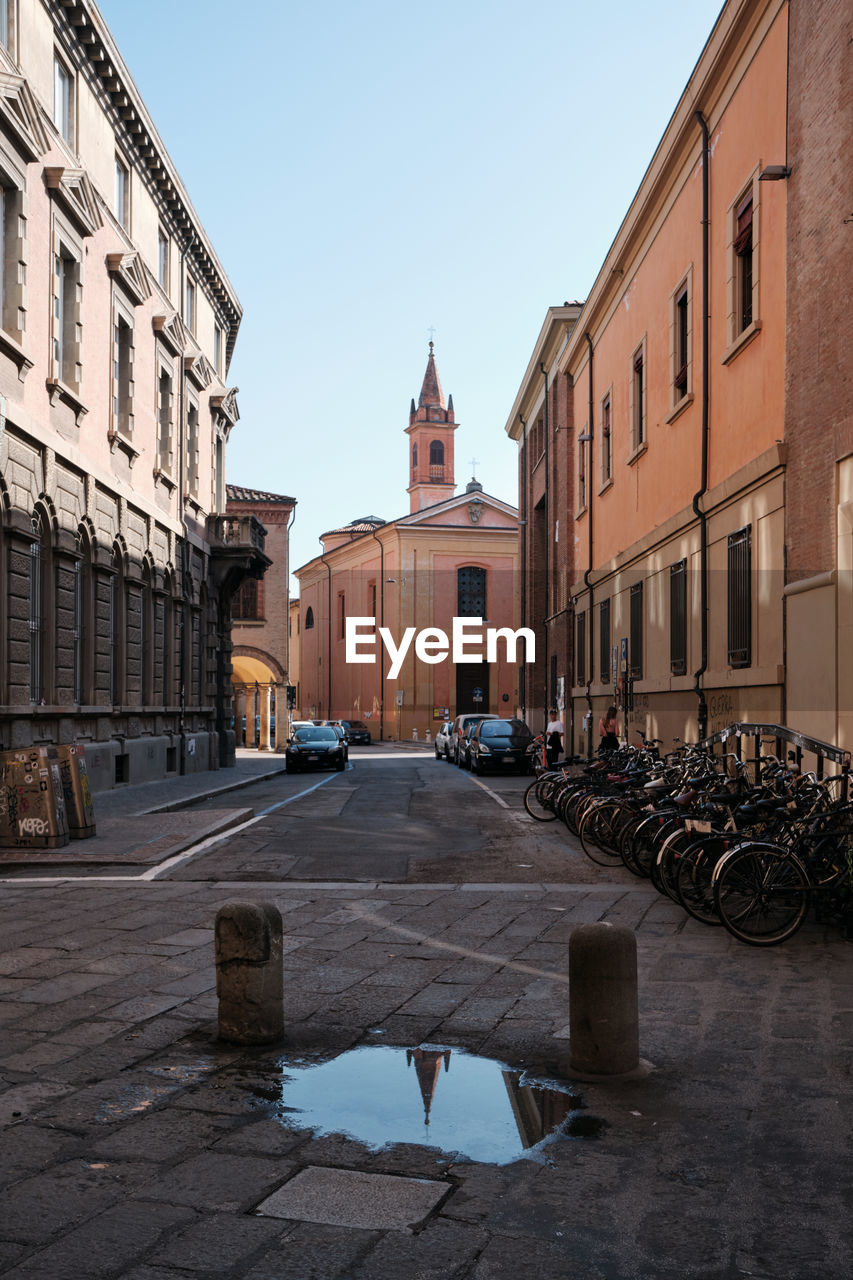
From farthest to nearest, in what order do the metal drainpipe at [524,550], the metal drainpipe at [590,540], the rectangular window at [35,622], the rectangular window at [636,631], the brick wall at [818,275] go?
the metal drainpipe at [524,550] → the metal drainpipe at [590,540] → the rectangular window at [636,631] → the rectangular window at [35,622] → the brick wall at [818,275]

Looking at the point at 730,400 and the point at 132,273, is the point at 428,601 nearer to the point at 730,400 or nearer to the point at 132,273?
the point at 132,273

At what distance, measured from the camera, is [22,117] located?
17328 mm

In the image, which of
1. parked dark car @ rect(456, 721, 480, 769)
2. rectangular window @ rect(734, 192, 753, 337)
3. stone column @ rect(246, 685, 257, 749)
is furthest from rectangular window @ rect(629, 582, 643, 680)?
stone column @ rect(246, 685, 257, 749)

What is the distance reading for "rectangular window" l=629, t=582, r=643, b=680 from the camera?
21891 millimetres

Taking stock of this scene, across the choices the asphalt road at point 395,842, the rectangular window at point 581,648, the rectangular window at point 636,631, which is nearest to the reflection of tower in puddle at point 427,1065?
the asphalt road at point 395,842

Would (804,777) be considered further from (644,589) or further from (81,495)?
(81,495)

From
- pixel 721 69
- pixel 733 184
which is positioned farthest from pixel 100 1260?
pixel 721 69

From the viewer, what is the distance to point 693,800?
1065 centimetres

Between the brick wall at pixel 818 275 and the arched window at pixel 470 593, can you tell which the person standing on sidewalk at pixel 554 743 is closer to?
the brick wall at pixel 818 275

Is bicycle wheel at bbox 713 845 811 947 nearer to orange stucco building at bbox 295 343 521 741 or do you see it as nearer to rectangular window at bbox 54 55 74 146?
rectangular window at bbox 54 55 74 146

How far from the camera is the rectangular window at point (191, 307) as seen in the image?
101 ft

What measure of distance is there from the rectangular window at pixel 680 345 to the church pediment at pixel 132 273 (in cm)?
1022

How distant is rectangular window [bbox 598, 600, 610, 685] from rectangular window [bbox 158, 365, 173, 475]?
32.9ft

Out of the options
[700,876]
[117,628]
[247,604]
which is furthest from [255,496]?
[700,876]
